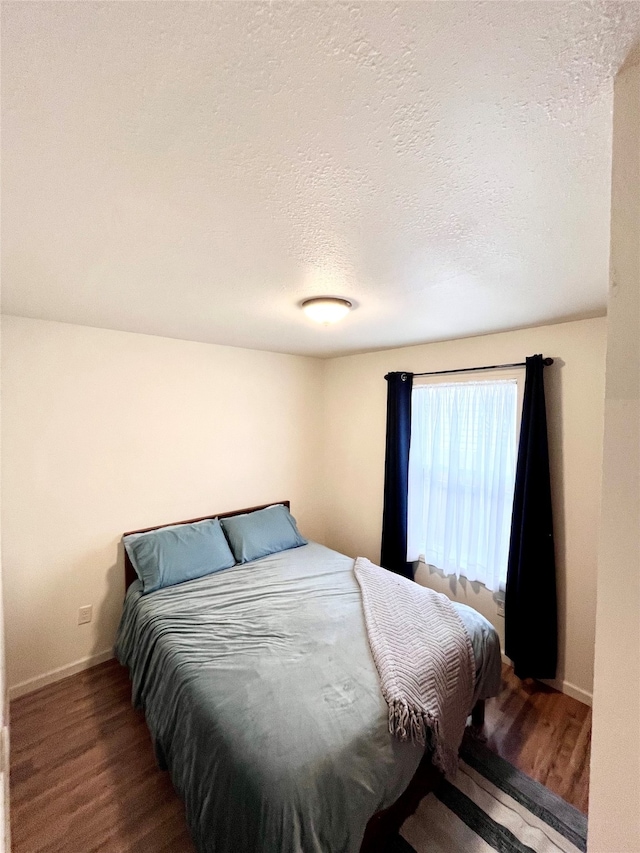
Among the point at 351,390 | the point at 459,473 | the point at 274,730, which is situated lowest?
the point at 274,730

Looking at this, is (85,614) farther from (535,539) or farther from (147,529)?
(535,539)

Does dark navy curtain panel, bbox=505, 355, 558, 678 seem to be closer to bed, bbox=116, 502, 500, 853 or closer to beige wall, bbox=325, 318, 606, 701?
beige wall, bbox=325, 318, 606, 701

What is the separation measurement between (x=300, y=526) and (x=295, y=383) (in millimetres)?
1427

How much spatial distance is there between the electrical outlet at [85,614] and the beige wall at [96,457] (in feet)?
0.09

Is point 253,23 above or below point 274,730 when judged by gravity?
above

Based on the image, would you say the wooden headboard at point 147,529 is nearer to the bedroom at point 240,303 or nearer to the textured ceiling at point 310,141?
the bedroom at point 240,303

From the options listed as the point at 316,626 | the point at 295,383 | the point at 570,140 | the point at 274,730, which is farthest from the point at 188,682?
the point at 295,383

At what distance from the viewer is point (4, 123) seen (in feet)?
2.29

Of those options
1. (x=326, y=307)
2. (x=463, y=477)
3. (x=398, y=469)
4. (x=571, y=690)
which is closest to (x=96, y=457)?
(x=326, y=307)

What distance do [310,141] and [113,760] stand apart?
266 cm

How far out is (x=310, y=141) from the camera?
0.75m

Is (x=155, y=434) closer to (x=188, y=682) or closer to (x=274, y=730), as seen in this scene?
(x=188, y=682)

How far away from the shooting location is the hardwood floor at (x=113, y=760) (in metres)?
1.48

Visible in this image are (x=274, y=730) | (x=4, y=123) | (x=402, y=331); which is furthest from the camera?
(x=402, y=331)
